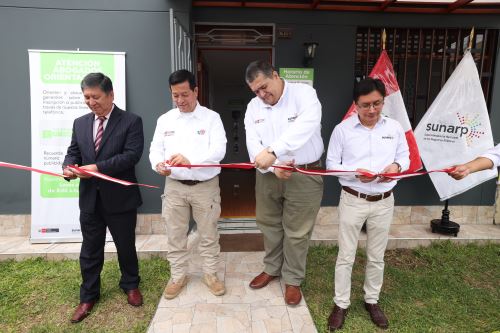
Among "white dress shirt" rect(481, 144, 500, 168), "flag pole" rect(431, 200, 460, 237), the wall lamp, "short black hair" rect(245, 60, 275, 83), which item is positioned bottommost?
"flag pole" rect(431, 200, 460, 237)

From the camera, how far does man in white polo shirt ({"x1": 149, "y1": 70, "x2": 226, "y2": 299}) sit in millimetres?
2674

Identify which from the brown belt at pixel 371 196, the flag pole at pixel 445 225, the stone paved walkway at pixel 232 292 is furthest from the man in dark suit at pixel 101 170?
the flag pole at pixel 445 225

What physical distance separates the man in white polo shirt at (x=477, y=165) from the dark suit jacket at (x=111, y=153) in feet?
7.98

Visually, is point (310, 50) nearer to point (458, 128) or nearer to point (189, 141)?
point (458, 128)

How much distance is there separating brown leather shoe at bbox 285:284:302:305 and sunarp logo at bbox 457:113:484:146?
2999mm

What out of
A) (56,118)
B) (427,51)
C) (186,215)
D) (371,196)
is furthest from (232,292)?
(427,51)

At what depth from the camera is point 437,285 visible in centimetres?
318

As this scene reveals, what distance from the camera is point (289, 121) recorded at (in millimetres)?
2596

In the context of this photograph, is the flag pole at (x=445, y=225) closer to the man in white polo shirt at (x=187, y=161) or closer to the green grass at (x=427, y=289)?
the green grass at (x=427, y=289)

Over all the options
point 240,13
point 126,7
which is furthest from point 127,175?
point 240,13

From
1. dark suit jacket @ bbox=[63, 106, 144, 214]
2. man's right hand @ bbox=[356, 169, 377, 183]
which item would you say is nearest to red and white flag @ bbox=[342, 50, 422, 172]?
man's right hand @ bbox=[356, 169, 377, 183]

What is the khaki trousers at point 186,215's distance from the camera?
2.78 metres

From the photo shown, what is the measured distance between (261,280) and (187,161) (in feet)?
4.62

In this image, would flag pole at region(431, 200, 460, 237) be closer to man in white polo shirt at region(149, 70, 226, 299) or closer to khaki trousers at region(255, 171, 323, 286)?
khaki trousers at region(255, 171, 323, 286)
